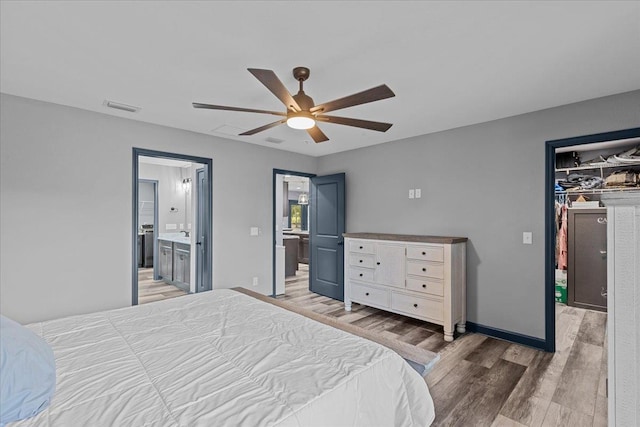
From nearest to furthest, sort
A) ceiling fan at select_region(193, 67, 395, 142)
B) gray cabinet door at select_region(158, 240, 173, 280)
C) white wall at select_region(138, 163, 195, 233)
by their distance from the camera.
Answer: ceiling fan at select_region(193, 67, 395, 142)
gray cabinet door at select_region(158, 240, 173, 280)
white wall at select_region(138, 163, 195, 233)

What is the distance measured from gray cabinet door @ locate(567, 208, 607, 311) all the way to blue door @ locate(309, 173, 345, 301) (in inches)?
132

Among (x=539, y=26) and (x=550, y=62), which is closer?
(x=539, y=26)

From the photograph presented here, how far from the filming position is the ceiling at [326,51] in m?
1.71

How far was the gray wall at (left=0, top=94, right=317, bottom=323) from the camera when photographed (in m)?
2.83

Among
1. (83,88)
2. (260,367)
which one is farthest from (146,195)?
(260,367)

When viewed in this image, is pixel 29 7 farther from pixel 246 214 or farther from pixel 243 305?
pixel 246 214

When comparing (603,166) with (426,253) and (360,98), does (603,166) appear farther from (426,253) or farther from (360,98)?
(360,98)

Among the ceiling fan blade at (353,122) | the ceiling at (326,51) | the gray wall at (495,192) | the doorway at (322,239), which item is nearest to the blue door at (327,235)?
the doorway at (322,239)

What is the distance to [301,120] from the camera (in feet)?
7.45

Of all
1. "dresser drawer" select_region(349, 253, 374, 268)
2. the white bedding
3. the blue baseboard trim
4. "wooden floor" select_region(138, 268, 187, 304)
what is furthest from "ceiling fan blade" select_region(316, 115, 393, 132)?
"wooden floor" select_region(138, 268, 187, 304)

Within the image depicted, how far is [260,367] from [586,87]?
3.32 metres

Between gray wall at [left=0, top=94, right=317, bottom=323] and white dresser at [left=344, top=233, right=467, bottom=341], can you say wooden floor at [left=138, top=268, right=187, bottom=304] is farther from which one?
white dresser at [left=344, top=233, right=467, bottom=341]

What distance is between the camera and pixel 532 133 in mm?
3225

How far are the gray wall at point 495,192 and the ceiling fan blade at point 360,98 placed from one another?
216cm
